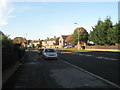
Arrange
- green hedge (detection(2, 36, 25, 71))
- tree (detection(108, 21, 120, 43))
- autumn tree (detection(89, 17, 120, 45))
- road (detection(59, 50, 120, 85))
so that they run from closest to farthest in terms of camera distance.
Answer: green hedge (detection(2, 36, 25, 71)), road (detection(59, 50, 120, 85)), tree (detection(108, 21, 120, 43)), autumn tree (detection(89, 17, 120, 45))

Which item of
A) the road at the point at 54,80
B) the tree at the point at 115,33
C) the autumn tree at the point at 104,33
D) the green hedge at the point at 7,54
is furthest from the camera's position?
the autumn tree at the point at 104,33

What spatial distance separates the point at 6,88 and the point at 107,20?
56703mm

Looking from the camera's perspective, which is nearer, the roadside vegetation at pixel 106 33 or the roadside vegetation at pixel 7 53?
the roadside vegetation at pixel 7 53

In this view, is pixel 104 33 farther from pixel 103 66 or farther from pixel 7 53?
pixel 7 53

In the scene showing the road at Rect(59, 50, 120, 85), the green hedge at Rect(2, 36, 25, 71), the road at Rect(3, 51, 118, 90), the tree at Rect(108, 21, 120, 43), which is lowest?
the road at Rect(3, 51, 118, 90)

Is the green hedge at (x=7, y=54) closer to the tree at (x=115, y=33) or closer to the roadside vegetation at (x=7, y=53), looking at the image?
the roadside vegetation at (x=7, y=53)

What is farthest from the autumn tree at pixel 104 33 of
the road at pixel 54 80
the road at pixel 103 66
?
the road at pixel 54 80

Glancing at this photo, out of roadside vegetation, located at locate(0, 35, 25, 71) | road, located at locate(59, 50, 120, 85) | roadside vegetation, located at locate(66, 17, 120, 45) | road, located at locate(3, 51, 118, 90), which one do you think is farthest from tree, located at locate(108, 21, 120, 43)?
roadside vegetation, located at locate(0, 35, 25, 71)

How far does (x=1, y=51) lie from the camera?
29.2 feet

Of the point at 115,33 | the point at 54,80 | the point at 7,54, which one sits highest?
the point at 115,33

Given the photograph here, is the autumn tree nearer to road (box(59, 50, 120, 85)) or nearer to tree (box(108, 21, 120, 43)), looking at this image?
tree (box(108, 21, 120, 43))

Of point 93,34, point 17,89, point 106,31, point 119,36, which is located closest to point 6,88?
point 17,89

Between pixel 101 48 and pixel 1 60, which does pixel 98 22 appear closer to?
pixel 101 48

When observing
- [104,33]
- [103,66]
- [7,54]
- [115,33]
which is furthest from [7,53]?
[104,33]
